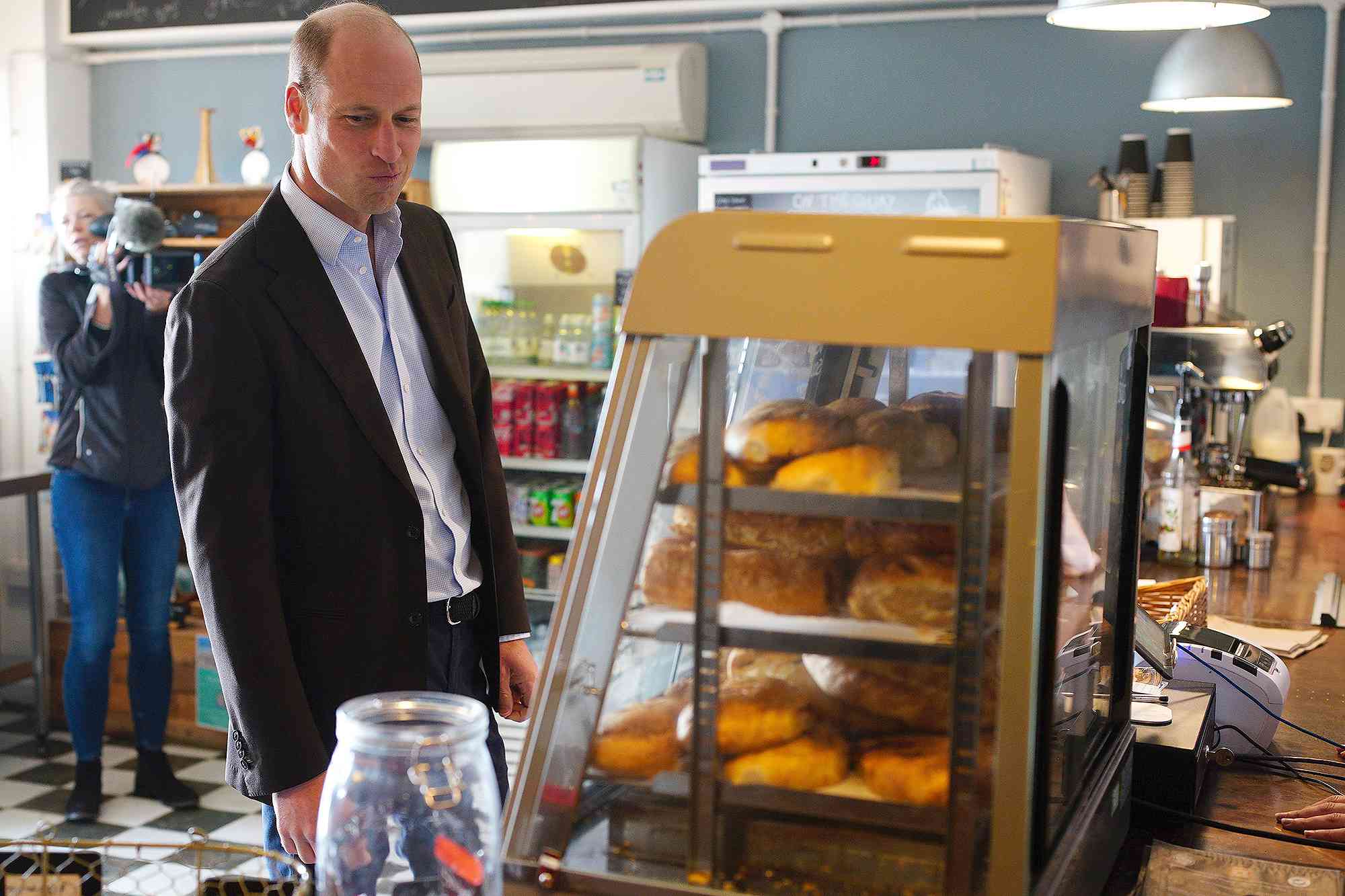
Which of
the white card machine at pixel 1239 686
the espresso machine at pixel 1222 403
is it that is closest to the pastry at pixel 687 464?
the white card machine at pixel 1239 686

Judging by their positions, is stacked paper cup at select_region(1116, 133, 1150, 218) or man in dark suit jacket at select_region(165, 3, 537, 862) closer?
man in dark suit jacket at select_region(165, 3, 537, 862)

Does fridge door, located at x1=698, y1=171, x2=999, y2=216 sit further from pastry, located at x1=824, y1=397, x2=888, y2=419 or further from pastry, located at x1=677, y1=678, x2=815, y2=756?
Answer: pastry, located at x1=677, y1=678, x2=815, y2=756

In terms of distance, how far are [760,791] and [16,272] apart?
19.4 feet

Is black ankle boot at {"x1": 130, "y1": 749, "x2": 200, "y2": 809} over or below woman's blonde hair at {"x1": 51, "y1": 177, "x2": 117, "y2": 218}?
below

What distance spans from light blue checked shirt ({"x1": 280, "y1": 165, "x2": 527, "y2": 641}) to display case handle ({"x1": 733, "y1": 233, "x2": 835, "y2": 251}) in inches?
33.4

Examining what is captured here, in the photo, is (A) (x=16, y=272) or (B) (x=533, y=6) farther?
(A) (x=16, y=272)

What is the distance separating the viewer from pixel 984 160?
417 cm

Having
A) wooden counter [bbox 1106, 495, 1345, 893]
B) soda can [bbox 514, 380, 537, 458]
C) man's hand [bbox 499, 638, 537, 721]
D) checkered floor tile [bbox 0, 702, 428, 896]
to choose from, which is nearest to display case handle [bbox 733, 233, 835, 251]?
wooden counter [bbox 1106, 495, 1345, 893]

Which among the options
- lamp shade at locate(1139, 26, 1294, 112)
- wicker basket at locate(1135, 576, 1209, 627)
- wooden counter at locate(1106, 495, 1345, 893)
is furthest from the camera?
lamp shade at locate(1139, 26, 1294, 112)

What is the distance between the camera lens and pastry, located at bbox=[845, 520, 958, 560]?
1024 millimetres

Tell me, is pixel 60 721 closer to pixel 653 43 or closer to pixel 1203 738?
pixel 653 43

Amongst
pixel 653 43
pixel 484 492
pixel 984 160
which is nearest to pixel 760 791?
pixel 484 492

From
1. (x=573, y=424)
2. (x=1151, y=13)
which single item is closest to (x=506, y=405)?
(x=573, y=424)

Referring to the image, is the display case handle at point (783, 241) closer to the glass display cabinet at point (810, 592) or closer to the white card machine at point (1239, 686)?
the glass display cabinet at point (810, 592)
